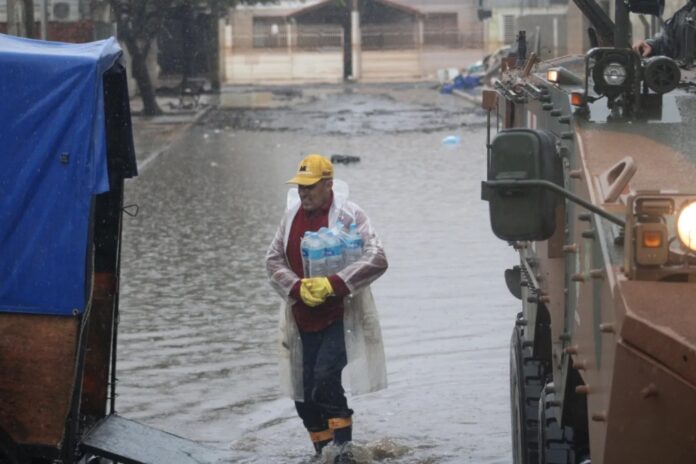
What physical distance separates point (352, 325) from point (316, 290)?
0.35m

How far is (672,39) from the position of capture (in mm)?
7098

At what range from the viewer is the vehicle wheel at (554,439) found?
583 cm

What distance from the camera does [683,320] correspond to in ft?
11.7

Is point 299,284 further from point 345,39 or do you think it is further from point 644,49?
point 345,39

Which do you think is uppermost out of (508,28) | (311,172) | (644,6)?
(644,6)

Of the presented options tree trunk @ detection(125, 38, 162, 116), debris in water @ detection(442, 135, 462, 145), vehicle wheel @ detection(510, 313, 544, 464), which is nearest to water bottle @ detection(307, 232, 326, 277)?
vehicle wheel @ detection(510, 313, 544, 464)

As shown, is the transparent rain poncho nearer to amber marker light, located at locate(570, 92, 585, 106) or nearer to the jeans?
the jeans

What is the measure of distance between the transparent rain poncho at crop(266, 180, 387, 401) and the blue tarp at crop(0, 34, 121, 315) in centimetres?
145

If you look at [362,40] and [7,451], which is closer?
[7,451]

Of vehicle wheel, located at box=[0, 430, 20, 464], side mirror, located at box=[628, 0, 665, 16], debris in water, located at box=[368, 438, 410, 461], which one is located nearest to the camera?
side mirror, located at box=[628, 0, 665, 16]

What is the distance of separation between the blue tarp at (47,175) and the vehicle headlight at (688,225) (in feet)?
10.4

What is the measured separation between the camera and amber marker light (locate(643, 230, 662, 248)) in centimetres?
377

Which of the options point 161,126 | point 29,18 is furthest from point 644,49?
point 161,126

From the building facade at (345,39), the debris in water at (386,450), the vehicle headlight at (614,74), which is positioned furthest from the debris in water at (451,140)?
the building facade at (345,39)
